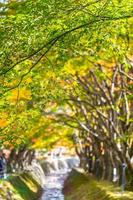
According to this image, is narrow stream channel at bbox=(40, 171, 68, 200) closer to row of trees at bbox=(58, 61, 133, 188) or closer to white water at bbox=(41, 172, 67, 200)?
white water at bbox=(41, 172, 67, 200)

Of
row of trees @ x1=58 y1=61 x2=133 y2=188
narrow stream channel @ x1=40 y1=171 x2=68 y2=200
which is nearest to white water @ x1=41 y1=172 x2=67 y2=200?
narrow stream channel @ x1=40 y1=171 x2=68 y2=200

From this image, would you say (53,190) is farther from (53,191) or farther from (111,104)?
(111,104)

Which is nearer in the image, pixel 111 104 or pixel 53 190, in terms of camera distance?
pixel 111 104

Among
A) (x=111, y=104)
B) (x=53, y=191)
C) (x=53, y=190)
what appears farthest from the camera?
(x=53, y=190)

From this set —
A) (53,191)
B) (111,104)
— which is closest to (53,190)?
(53,191)

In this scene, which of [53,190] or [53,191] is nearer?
[53,191]

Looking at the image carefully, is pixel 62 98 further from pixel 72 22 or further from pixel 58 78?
pixel 72 22

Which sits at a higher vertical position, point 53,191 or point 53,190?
point 53,191

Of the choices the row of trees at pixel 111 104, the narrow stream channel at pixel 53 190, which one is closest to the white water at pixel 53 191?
the narrow stream channel at pixel 53 190

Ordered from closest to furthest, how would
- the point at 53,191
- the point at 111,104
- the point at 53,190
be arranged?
the point at 111,104 → the point at 53,191 → the point at 53,190

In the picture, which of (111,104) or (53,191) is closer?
(111,104)

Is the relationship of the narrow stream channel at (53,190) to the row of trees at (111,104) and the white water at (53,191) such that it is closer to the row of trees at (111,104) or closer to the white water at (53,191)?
the white water at (53,191)

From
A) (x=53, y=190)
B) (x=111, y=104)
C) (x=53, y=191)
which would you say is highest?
(x=111, y=104)

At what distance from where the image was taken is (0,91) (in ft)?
55.8
